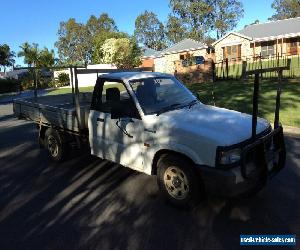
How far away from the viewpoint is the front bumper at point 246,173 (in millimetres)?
4699

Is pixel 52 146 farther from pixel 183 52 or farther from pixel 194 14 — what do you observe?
pixel 194 14

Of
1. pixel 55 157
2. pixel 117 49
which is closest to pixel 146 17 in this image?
pixel 117 49

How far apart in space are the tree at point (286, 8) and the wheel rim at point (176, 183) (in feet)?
304

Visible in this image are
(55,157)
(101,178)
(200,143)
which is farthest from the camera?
(55,157)

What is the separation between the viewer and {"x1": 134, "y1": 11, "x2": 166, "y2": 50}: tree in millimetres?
86438

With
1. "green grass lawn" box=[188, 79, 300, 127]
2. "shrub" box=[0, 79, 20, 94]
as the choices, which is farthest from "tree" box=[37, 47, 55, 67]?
"green grass lawn" box=[188, 79, 300, 127]

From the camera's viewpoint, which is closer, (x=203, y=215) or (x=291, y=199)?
(x=203, y=215)

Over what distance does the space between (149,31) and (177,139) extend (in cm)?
8511

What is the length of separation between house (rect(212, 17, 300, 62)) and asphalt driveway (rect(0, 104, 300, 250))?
36.4 metres

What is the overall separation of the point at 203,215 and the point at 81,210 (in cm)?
180

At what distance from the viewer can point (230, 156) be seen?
188 inches

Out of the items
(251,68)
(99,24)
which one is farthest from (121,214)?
(99,24)

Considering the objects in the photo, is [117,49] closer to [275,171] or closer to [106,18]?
[106,18]

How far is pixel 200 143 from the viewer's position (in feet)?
16.1
